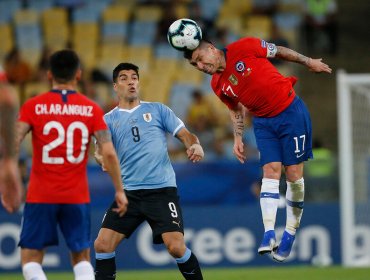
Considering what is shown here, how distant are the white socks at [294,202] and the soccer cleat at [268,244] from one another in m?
0.53

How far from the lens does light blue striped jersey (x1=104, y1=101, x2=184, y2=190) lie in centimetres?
1019

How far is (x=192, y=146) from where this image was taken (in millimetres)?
9789

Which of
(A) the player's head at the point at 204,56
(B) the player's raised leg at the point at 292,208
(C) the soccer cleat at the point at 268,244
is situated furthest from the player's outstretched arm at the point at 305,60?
(C) the soccer cleat at the point at 268,244

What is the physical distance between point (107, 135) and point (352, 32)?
14135mm

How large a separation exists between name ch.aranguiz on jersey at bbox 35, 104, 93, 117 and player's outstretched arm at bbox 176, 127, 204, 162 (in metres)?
1.67

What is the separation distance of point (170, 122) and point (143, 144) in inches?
13.5

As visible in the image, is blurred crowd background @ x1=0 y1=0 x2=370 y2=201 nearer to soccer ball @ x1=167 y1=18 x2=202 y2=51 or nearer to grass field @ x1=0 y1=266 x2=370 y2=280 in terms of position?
grass field @ x1=0 y1=266 x2=370 y2=280

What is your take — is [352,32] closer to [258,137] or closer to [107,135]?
[258,137]

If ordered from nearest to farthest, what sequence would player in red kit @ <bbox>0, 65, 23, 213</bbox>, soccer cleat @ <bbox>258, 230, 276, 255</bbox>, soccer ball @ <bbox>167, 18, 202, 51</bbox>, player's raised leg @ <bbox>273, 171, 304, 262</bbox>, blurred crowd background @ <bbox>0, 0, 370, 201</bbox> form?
player in red kit @ <bbox>0, 65, 23, 213</bbox>, soccer cleat @ <bbox>258, 230, 276, 255</bbox>, soccer ball @ <bbox>167, 18, 202, 51</bbox>, player's raised leg @ <bbox>273, 171, 304, 262</bbox>, blurred crowd background @ <bbox>0, 0, 370, 201</bbox>

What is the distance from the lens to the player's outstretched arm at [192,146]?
9695 mm

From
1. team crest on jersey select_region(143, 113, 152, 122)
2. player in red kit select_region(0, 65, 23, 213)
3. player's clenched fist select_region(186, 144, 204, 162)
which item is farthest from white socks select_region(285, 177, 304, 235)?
player in red kit select_region(0, 65, 23, 213)

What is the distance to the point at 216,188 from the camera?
16406 mm

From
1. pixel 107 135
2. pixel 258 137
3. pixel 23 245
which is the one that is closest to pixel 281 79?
pixel 258 137

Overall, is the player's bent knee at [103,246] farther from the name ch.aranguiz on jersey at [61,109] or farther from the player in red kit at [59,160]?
the name ch.aranguiz on jersey at [61,109]
